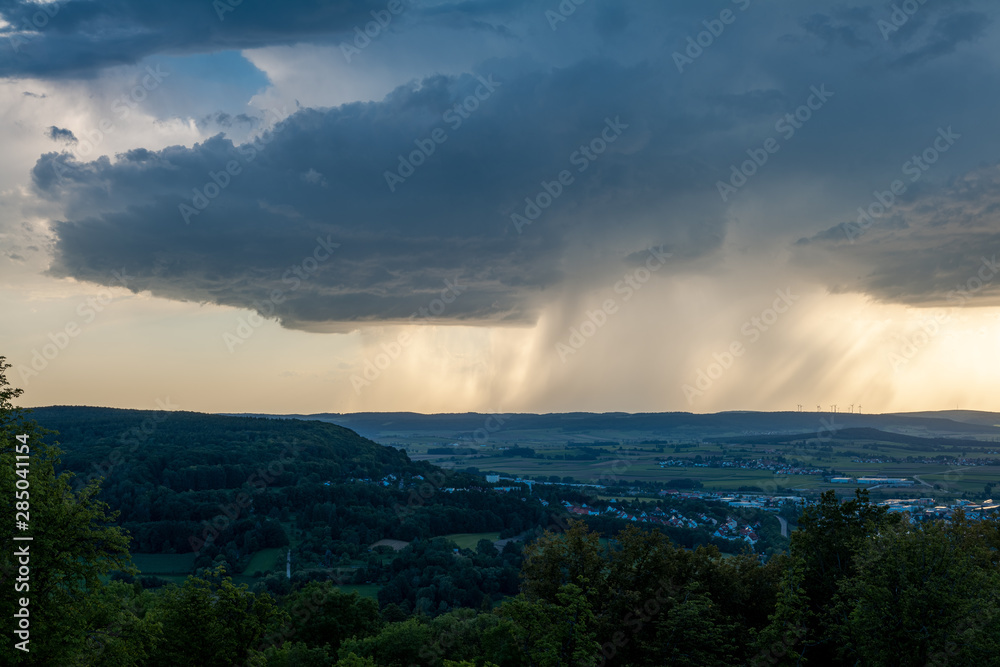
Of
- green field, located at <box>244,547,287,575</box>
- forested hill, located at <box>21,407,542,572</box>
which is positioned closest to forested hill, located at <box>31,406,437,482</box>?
forested hill, located at <box>21,407,542,572</box>

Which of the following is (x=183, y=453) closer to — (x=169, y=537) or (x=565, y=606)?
(x=169, y=537)

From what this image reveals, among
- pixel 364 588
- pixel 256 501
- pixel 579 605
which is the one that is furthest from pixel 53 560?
pixel 256 501

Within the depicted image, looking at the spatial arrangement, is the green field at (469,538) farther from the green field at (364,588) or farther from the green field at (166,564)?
the green field at (166,564)

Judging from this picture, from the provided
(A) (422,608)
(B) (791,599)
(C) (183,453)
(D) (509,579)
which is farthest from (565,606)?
(C) (183,453)

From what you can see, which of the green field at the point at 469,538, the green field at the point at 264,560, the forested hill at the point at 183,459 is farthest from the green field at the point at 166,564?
the green field at the point at 469,538

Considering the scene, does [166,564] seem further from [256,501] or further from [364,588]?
[364,588]

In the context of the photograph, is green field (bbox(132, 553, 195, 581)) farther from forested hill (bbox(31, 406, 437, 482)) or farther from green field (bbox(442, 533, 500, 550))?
green field (bbox(442, 533, 500, 550))

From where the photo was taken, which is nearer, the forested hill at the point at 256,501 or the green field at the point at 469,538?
the forested hill at the point at 256,501

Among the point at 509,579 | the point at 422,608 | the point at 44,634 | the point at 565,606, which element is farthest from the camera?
the point at 509,579
